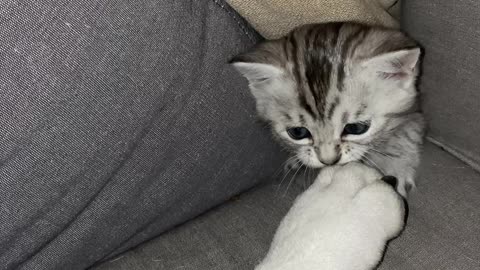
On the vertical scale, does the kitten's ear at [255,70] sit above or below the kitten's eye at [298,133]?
above

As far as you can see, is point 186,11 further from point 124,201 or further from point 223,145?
point 124,201

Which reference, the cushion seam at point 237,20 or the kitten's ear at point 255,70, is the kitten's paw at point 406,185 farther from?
the cushion seam at point 237,20

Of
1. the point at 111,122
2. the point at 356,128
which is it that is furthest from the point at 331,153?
the point at 111,122

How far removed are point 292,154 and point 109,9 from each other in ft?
1.79

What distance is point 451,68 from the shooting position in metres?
1.14

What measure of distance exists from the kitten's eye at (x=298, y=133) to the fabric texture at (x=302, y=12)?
22 cm

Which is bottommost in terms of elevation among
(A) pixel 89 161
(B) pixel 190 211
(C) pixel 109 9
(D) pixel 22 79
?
(B) pixel 190 211

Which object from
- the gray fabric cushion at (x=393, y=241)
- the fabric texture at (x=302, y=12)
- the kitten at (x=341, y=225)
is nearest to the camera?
the kitten at (x=341, y=225)

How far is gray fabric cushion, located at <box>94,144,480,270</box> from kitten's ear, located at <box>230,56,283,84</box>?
0.27 meters

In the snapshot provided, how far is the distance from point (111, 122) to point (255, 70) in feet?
1.04

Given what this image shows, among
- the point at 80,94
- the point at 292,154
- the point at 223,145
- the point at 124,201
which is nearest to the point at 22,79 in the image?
the point at 80,94

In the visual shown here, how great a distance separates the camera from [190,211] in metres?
1.26

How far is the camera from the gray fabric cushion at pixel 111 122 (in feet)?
3.26

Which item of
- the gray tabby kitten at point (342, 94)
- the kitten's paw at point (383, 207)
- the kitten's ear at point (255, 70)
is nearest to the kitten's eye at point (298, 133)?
the gray tabby kitten at point (342, 94)
